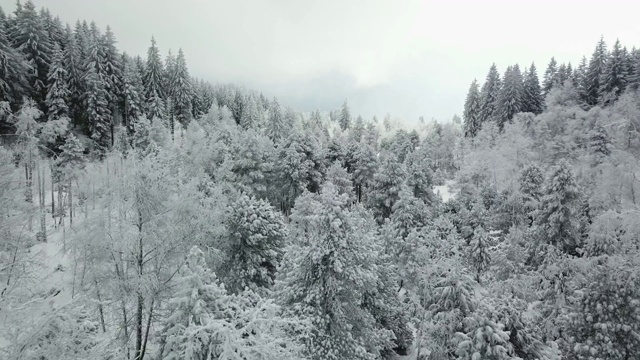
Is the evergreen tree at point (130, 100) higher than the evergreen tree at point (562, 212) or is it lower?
higher

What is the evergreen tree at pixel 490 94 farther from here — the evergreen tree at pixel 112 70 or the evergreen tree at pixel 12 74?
the evergreen tree at pixel 12 74

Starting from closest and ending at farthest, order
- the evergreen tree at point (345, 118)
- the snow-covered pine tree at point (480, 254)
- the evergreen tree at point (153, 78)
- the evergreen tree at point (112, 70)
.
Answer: the snow-covered pine tree at point (480, 254), the evergreen tree at point (112, 70), the evergreen tree at point (153, 78), the evergreen tree at point (345, 118)

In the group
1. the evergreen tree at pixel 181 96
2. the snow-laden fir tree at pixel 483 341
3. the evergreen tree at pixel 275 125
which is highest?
the evergreen tree at pixel 181 96

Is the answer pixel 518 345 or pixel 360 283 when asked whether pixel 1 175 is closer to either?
pixel 360 283

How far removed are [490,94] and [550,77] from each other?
42.1 feet

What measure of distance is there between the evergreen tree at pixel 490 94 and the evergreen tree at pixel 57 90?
7245 centimetres

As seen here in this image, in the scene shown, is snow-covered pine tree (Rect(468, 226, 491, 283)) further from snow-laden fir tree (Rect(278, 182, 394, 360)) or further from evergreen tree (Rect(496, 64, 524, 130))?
evergreen tree (Rect(496, 64, 524, 130))

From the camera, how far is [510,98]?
64812mm

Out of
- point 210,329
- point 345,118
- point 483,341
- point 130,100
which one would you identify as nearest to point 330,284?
point 483,341

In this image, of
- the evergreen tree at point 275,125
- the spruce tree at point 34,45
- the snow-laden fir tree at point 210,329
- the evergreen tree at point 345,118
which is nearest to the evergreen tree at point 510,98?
the evergreen tree at point 275,125

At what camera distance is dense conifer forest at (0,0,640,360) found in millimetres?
11430

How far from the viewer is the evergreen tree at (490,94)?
7114cm

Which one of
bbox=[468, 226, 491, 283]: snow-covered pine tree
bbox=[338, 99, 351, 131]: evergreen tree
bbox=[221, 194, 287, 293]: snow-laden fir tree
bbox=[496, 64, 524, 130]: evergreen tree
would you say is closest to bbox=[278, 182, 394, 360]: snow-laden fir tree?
bbox=[221, 194, 287, 293]: snow-laden fir tree

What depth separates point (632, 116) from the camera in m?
45.0
